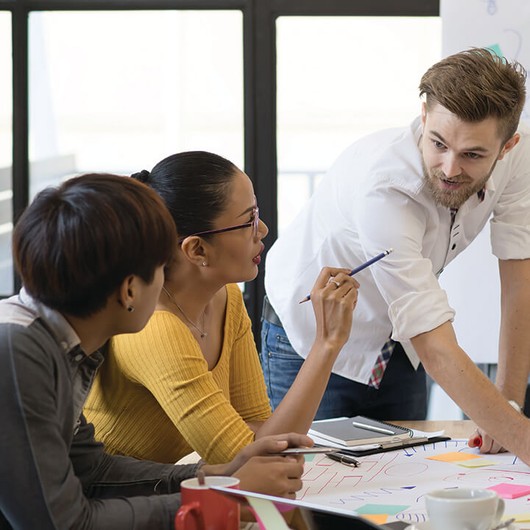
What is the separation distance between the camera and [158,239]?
3.69ft

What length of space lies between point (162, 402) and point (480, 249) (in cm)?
188

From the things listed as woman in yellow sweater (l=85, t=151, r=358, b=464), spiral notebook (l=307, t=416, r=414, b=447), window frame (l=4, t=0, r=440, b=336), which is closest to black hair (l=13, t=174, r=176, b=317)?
woman in yellow sweater (l=85, t=151, r=358, b=464)

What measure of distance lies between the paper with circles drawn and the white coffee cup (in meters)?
2.03

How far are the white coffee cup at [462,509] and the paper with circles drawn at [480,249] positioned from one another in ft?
6.66

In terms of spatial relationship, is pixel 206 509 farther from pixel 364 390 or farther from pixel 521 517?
pixel 364 390

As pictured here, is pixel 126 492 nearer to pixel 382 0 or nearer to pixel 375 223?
pixel 375 223

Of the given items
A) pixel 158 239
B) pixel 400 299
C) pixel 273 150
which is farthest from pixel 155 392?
pixel 273 150

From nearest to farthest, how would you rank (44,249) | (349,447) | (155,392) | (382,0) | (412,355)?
(44,249) < (155,392) < (349,447) < (412,355) < (382,0)

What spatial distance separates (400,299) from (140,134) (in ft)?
7.35

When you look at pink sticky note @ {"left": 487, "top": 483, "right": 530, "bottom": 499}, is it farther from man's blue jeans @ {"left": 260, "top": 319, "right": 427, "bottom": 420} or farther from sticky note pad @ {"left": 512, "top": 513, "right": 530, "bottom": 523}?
man's blue jeans @ {"left": 260, "top": 319, "right": 427, "bottom": 420}

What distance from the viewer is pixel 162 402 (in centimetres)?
145

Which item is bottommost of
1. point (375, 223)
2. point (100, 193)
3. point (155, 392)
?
point (155, 392)

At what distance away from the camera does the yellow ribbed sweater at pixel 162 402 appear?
1.45 meters

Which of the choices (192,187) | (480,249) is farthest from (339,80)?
(192,187)
